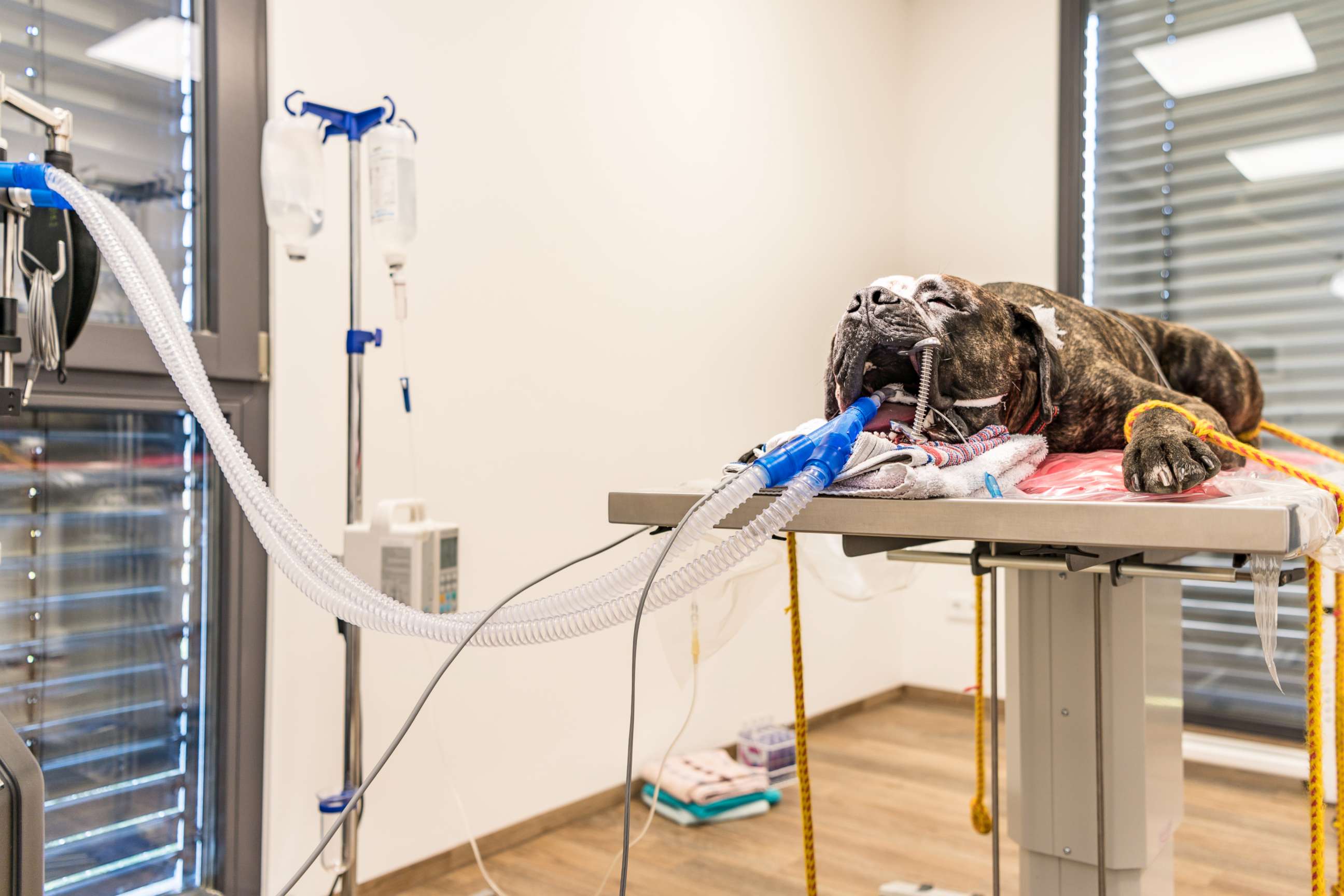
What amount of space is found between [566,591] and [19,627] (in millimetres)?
1140

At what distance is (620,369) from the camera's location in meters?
2.51

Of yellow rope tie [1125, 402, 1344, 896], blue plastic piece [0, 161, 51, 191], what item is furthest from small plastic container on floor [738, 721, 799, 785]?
blue plastic piece [0, 161, 51, 191]

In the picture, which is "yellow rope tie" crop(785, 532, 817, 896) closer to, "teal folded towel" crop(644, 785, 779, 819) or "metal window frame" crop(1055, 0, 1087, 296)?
"teal folded towel" crop(644, 785, 779, 819)

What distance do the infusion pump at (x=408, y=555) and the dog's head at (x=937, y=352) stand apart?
0.77m

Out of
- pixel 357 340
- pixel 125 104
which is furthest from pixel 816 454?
pixel 125 104

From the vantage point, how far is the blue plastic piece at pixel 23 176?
979 millimetres

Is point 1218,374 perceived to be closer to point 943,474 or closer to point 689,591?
point 943,474

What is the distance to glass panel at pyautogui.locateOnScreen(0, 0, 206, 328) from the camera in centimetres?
154

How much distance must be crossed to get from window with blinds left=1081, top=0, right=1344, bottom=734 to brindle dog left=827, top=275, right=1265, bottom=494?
1.96 m

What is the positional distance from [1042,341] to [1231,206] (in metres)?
2.31

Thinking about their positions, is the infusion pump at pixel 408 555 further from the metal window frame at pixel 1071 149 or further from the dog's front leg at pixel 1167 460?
the metal window frame at pixel 1071 149

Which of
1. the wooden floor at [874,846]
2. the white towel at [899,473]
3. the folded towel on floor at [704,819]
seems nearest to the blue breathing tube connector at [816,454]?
the white towel at [899,473]

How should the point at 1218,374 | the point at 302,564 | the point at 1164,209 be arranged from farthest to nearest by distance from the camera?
the point at 1164,209 < the point at 1218,374 < the point at 302,564

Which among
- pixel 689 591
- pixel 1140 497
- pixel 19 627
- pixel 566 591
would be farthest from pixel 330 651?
pixel 1140 497
